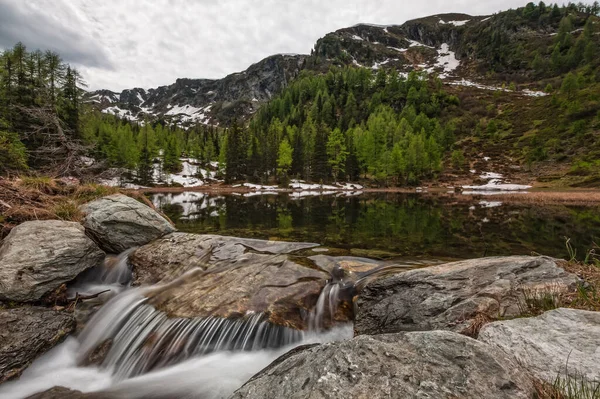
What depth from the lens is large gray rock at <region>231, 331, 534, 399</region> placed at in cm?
Answer: 218

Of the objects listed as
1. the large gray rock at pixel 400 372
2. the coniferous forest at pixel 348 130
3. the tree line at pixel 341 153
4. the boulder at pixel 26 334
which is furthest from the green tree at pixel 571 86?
the boulder at pixel 26 334

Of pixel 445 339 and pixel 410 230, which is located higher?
pixel 445 339

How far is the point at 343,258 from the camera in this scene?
8.87m

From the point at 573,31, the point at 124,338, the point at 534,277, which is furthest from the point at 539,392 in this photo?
the point at 573,31

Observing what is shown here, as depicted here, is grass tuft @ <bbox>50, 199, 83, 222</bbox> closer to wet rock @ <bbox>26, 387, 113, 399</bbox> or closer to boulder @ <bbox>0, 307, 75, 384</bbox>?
boulder @ <bbox>0, 307, 75, 384</bbox>

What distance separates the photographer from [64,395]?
496 cm

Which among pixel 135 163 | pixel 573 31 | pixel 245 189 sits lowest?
pixel 245 189

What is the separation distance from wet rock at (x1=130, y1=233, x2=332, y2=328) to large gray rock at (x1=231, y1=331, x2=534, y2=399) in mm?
3619

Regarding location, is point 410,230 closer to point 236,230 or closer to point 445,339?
point 236,230

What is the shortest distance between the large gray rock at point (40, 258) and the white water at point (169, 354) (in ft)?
5.09

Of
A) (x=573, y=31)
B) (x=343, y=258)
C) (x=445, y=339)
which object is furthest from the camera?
(x=573, y=31)

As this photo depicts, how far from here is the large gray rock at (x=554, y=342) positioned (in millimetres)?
2404

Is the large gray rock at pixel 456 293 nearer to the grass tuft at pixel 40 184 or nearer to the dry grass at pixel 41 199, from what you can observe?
the dry grass at pixel 41 199

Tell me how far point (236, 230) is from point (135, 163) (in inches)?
2769
